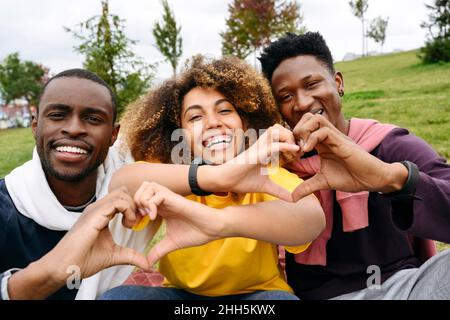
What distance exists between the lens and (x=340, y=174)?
187 centimetres

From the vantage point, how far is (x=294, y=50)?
2.62 meters

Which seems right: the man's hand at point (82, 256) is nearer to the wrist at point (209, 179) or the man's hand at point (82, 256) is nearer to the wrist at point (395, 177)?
the wrist at point (209, 179)

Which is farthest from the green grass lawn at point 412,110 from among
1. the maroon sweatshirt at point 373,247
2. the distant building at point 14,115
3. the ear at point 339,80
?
the distant building at point 14,115

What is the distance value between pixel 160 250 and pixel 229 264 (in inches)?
16.5

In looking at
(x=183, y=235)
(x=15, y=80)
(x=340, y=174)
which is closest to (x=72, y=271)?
(x=183, y=235)

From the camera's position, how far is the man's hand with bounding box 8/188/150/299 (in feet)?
5.66

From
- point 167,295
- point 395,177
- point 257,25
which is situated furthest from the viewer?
point 257,25

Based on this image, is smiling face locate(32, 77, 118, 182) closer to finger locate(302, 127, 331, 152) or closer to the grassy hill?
finger locate(302, 127, 331, 152)

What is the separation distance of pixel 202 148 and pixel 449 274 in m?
1.30

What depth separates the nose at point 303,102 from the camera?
2.43m

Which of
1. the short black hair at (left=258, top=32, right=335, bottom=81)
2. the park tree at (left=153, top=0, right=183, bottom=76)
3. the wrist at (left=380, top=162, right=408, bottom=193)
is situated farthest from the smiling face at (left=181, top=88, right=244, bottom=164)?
the park tree at (left=153, top=0, right=183, bottom=76)

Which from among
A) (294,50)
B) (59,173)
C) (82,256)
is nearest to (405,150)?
(294,50)

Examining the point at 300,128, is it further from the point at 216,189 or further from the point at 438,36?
the point at 438,36
